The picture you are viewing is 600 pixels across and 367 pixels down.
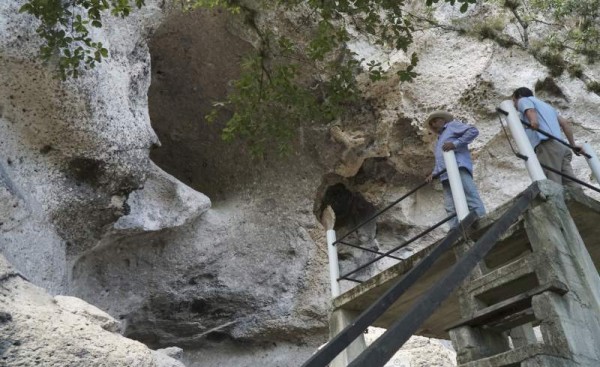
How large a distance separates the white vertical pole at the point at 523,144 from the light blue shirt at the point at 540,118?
51cm

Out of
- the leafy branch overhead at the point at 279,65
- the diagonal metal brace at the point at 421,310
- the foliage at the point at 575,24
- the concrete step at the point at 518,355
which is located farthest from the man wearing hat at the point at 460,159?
the foliage at the point at 575,24

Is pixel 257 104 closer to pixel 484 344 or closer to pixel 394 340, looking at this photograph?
pixel 484 344

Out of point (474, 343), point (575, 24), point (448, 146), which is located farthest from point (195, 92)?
point (575, 24)

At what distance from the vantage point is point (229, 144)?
28.6ft

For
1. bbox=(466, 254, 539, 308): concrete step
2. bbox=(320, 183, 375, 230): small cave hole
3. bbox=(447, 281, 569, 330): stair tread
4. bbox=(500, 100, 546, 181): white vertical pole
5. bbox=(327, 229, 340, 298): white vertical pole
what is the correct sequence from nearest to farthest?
bbox=(447, 281, 569, 330): stair tread → bbox=(466, 254, 539, 308): concrete step → bbox=(500, 100, 546, 181): white vertical pole → bbox=(327, 229, 340, 298): white vertical pole → bbox=(320, 183, 375, 230): small cave hole

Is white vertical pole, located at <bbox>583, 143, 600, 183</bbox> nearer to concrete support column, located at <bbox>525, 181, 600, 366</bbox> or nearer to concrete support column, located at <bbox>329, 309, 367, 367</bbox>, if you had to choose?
concrete support column, located at <bbox>525, 181, 600, 366</bbox>

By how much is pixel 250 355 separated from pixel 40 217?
4.29 m

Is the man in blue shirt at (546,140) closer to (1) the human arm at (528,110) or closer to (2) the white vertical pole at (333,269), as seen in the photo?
(1) the human arm at (528,110)

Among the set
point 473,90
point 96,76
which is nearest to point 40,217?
point 96,76

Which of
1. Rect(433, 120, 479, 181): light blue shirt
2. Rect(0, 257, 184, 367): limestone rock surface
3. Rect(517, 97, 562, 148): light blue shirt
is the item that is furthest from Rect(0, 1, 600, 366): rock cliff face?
Rect(517, 97, 562, 148): light blue shirt

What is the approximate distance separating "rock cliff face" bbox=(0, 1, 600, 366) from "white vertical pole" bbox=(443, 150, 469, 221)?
11.5 feet

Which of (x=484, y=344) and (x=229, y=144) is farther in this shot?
(x=229, y=144)

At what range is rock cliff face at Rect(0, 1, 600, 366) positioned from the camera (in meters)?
6.79

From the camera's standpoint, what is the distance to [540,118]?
172 inches
